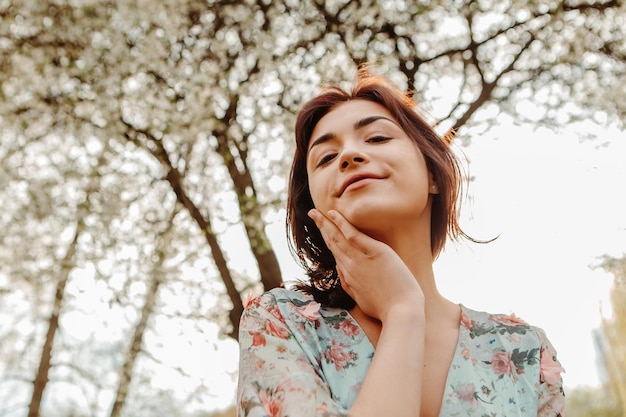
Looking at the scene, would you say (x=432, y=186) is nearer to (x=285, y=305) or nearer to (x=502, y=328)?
(x=502, y=328)

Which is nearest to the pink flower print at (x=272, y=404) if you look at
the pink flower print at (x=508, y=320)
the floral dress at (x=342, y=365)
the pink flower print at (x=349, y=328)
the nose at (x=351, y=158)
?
the floral dress at (x=342, y=365)

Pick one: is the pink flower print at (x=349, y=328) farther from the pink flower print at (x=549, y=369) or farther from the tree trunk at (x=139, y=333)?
the tree trunk at (x=139, y=333)

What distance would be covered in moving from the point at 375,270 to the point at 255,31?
5740 millimetres

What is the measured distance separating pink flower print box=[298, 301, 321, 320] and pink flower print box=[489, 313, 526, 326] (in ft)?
1.79

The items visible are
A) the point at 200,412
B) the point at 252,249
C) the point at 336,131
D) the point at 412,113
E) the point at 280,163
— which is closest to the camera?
the point at 336,131

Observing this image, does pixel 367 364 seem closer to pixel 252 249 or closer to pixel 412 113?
pixel 412 113

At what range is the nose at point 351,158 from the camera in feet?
5.70

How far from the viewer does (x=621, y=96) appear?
707 centimetres

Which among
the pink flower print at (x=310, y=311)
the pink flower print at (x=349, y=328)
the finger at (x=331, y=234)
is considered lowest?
the pink flower print at (x=349, y=328)

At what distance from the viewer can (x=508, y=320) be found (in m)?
1.89

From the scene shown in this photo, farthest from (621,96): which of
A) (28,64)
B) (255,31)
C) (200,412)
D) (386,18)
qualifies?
(200,412)

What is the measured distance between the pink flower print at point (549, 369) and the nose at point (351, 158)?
2.37ft

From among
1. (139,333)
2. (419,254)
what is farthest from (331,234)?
(139,333)

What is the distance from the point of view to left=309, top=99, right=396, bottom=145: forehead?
76.0 inches
